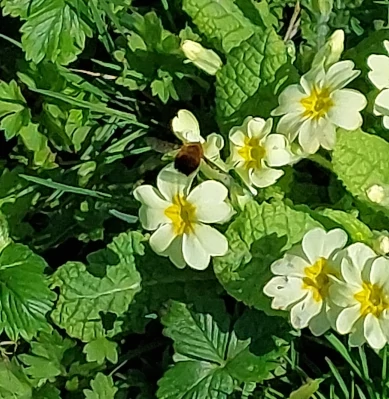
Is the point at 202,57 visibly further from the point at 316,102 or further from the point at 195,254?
the point at 195,254

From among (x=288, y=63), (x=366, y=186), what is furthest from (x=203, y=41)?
(x=366, y=186)

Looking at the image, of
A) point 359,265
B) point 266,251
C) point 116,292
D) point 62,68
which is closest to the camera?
point 359,265

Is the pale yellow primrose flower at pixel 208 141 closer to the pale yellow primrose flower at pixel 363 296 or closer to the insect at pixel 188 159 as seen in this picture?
the insect at pixel 188 159

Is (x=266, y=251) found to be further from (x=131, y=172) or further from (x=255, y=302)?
(x=131, y=172)

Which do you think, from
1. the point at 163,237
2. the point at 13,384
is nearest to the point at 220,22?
the point at 163,237

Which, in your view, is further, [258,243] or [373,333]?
[258,243]

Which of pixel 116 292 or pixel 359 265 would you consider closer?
pixel 359 265

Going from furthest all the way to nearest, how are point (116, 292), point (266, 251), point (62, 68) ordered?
1. point (62, 68)
2. point (116, 292)
3. point (266, 251)

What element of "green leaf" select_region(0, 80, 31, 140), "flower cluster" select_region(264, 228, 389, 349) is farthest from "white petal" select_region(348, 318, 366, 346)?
"green leaf" select_region(0, 80, 31, 140)
